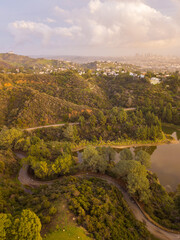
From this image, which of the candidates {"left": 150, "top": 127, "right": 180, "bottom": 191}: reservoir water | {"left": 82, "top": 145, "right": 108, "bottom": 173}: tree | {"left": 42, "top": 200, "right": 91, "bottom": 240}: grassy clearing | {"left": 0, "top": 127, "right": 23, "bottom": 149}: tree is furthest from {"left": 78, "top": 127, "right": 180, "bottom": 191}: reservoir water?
{"left": 42, "top": 200, "right": 91, "bottom": 240}: grassy clearing

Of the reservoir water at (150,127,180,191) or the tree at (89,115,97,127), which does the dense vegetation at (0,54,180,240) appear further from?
the reservoir water at (150,127,180,191)

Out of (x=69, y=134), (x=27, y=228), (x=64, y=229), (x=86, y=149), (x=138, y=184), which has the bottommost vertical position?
(x=69, y=134)

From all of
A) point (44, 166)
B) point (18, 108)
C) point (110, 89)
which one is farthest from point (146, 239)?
point (110, 89)

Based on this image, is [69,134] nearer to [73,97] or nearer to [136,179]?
[136,179]

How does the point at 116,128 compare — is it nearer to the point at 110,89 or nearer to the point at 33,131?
the point at 33,131

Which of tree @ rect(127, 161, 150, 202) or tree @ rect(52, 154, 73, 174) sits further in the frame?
tree @ rect(52, 154, 73, 174)

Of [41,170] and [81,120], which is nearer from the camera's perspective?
[41,170]

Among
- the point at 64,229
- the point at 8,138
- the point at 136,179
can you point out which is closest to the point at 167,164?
the point at 136,179

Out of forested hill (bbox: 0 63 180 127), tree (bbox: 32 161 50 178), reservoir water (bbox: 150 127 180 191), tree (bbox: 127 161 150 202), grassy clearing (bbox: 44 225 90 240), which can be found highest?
forested hill (bbox: 0 63 180 127)
